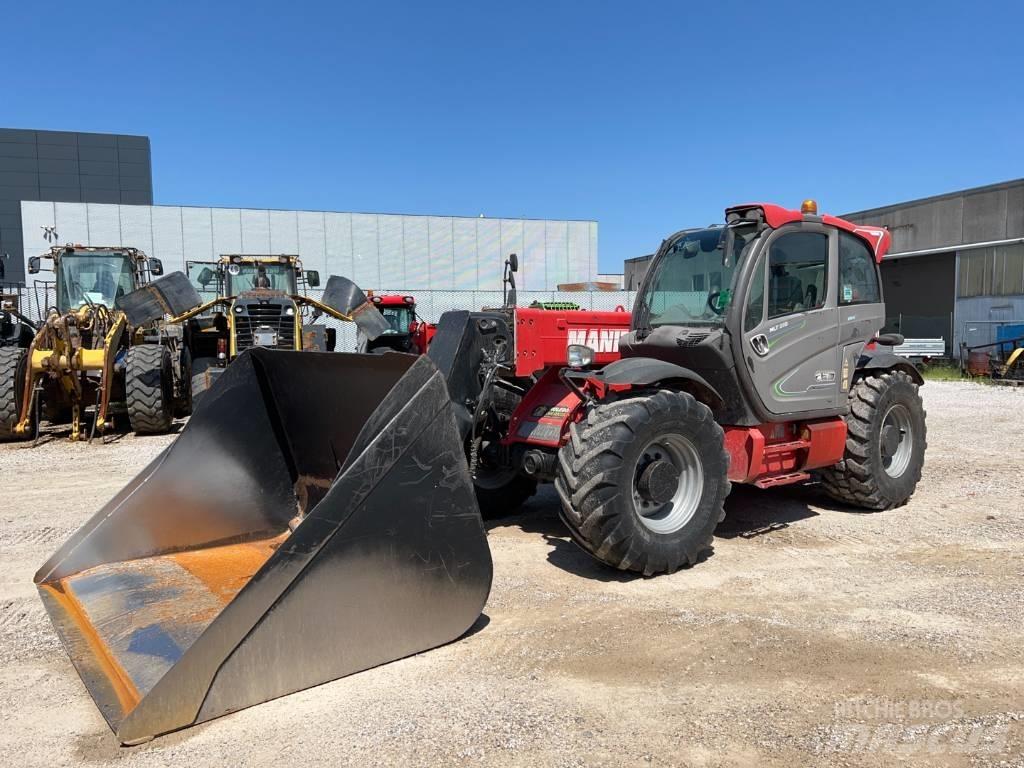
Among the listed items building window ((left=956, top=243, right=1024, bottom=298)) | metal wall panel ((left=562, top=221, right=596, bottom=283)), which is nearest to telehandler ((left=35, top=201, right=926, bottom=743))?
building window ((left=956, top=243, right=1024, bottom=298))

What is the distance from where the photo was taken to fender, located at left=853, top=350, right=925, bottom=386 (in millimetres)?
6055

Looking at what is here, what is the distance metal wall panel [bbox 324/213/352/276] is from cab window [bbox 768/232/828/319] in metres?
25.7

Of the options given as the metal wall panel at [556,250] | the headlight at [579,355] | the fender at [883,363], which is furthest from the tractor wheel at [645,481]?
the metal wall panel at [556,250]

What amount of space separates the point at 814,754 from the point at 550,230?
3112 centimetres

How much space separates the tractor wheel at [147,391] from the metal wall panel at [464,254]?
21.5 meters

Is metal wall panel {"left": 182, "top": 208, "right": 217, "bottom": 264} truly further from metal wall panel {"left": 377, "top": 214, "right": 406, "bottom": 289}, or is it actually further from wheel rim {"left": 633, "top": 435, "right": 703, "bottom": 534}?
wheel rim {"left": 633, "top": 435, "right": 703, "bottom": 534}

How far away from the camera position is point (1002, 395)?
15.6 meters

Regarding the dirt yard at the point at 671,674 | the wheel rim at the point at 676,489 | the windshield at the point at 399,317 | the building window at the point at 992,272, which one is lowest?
the dirt yard at the point at 671,674

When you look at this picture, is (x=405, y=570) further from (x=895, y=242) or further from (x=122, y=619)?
(x=895, y=242)

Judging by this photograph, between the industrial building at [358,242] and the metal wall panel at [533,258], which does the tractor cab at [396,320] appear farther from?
A: the metal wall panel at [533,258]

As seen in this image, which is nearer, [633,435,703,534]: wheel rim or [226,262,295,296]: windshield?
[633,435,703,534]: wheel rim

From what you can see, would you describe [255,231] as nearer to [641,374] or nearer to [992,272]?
[992,272]

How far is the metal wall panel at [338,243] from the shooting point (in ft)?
97.0

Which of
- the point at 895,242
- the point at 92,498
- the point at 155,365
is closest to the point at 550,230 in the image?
the point at 895,242
